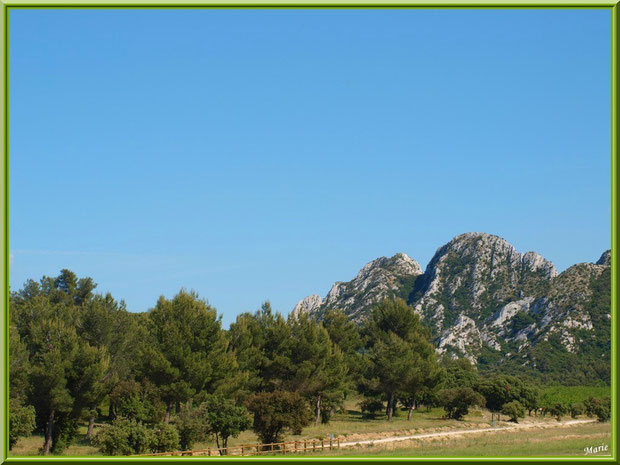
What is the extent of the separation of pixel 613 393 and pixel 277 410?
31907mm

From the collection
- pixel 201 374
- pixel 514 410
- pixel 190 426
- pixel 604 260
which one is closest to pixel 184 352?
pixel 201 374

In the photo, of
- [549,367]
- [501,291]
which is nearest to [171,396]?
[549,367]

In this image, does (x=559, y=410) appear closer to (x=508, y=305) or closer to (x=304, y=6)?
(x=508, y=305)

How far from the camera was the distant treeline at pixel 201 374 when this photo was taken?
142ft

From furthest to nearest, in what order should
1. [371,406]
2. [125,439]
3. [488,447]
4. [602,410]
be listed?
[371,406] < [602,410] < [488,447] < [125,439]

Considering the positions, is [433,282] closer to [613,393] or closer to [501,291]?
[501,291]

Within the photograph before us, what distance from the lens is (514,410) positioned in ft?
265

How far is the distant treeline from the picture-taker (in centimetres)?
4316

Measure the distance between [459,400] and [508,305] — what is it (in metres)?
88.5

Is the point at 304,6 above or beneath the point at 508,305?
above

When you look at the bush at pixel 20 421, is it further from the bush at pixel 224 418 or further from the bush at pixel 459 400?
the bush at pixel 459 400

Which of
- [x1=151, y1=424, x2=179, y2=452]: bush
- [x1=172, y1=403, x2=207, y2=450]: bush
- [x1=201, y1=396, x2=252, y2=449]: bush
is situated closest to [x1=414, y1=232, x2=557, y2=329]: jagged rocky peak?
[x1=201, y1=396, x2=252, y2=449]: bush

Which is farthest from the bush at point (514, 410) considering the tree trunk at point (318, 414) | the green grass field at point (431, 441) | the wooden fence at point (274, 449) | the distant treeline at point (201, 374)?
the wooden fence at point (274, 449)

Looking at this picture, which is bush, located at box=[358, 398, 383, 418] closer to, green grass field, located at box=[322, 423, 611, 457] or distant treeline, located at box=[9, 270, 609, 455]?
distant treeline, located at box=[9, 270, 609, 455]
